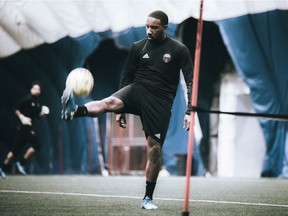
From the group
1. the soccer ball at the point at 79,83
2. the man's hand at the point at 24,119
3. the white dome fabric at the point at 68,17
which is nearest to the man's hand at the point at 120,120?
the soccer ball at the point at 79,83

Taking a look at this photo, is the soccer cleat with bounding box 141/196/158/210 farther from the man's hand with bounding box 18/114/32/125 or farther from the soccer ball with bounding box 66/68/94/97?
the man's hand with bounding box 18/114/32/125

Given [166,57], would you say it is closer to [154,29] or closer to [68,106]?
[154,29]

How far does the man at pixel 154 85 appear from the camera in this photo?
577 centimetres

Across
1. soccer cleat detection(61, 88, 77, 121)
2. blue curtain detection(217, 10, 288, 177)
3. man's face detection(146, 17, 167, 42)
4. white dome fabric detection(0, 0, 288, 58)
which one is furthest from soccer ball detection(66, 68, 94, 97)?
white dome fabric detection(0, 0, 288, 58)

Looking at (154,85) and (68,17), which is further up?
(68,17)

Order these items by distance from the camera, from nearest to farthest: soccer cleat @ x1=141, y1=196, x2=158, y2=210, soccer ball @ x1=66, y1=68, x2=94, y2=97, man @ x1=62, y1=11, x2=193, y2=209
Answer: soccer ball @ x1=66, y1=68, x2=94, y2=97, soccer cleat @ x1=141, y1=196, x2=158, y2=210, man @ x1=62, y1=11, x2=193, y2=209

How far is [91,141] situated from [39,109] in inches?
152

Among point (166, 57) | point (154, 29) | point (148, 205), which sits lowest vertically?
point (148, 205)

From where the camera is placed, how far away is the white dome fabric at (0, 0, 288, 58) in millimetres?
14984

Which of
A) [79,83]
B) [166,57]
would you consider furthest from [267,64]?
[79,83]

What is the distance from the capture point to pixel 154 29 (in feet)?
18.9

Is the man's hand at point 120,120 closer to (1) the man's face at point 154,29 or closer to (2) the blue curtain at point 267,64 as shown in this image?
(1) the man's face at point 154,29

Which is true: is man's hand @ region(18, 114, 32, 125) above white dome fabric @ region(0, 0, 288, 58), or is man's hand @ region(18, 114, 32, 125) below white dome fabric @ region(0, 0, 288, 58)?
below

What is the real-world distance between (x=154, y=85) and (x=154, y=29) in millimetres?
551
